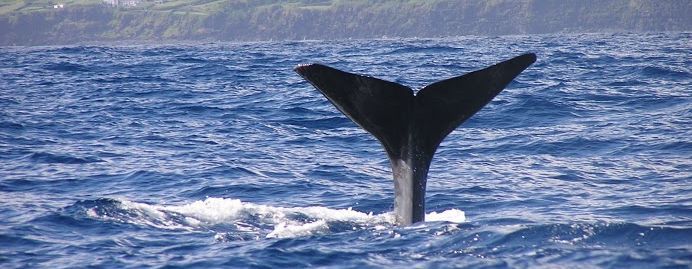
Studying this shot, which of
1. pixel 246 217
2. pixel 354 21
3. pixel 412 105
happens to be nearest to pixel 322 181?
pixel 246 217

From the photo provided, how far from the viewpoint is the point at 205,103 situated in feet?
82.0

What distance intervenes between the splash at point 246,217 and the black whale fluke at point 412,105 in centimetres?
106

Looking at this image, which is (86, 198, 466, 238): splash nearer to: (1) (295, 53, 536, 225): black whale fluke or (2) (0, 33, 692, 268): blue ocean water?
(2) (0, 33, 692, 268): blue ocean water

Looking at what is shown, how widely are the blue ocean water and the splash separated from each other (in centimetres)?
4

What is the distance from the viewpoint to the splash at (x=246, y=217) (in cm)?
1076

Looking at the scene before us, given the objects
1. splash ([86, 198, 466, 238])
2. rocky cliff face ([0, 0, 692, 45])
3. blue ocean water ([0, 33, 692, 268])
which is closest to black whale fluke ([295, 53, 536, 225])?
blue ocean water ([0, 33, 692, 268])

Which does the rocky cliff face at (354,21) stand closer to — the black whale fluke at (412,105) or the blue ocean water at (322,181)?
the blue ocean water at (322,181)

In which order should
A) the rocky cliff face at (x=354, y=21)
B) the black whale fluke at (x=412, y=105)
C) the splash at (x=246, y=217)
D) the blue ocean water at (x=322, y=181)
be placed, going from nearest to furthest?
the black whale fluke at (x=412, y=105), the blue ocean water at (x=322, y=181), the splash at (x=246, y=217), the rocky cliff face at (x=354, y=21)

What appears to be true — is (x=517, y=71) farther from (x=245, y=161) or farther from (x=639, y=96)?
(x=639, y=96)

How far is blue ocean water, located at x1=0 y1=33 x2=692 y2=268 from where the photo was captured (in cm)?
938

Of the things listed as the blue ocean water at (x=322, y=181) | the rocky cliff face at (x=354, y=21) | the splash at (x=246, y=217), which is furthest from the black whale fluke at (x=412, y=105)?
the rocky cliff face at (x=354, y=21)

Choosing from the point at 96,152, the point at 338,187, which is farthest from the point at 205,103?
the point at 338,187

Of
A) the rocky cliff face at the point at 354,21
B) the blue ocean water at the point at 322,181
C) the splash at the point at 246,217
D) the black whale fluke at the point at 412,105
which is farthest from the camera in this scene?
the rocky cliff face at the point at 354,21

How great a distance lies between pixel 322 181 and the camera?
47.8 feet
